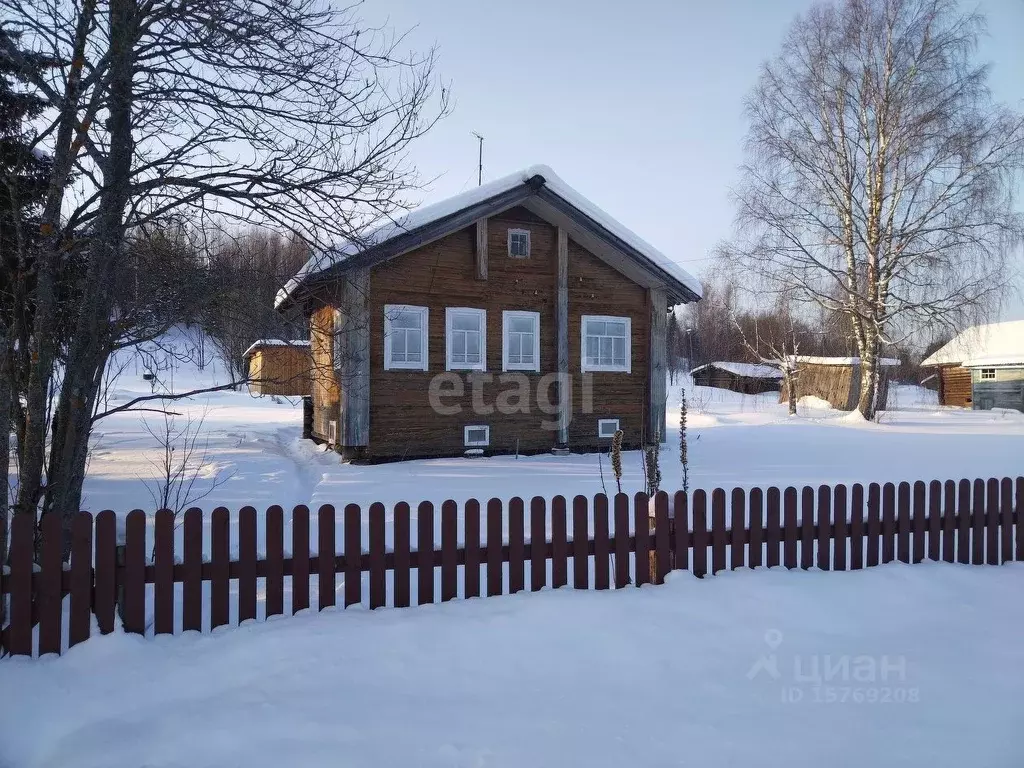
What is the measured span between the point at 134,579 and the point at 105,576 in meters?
0.15

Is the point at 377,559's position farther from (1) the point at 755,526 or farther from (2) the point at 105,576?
(1) the point at 755,526

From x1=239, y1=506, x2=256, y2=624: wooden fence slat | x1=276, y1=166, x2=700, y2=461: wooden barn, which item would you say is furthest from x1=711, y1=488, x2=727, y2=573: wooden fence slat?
x1=276, y1=166, x2=700, y2=461: wooden barn

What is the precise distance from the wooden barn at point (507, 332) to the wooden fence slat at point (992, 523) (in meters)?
8.02

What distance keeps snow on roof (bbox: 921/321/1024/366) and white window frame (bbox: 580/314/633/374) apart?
74.6 feet

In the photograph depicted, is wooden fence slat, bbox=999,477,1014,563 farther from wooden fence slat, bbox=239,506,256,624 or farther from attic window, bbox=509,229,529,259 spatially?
attic window, bbox=509,229,529,259

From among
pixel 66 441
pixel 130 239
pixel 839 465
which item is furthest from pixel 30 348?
pixel 839 465

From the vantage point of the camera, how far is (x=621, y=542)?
14.9 feet

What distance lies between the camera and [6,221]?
3.96 metres

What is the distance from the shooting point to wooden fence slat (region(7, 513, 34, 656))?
3.49m

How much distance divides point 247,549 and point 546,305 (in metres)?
9.78

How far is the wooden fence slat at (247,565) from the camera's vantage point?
3.87 meters

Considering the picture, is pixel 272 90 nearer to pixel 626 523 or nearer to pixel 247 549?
pixel 247 549

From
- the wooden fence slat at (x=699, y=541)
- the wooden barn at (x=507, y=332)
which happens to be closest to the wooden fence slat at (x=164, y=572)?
the wooden fence slat at (x=699, y=541)

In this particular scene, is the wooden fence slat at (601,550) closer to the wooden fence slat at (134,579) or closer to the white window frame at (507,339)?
the wooden fence slat at (134,579)
